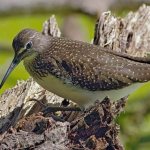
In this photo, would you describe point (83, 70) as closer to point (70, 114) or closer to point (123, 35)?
point (70, 114)

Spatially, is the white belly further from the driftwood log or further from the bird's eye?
the bird's eye

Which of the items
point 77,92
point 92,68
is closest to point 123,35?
point 92,68

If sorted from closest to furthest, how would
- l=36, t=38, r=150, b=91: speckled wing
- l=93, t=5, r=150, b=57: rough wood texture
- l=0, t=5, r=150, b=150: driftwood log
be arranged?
l=0, t=5, r=150, b=150: driftwood log < l=36, t=38, r=150, b=91: speckled wing < l=93, t=5, r=150, b=57: rough wood texture

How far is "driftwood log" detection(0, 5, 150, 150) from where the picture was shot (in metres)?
7.36

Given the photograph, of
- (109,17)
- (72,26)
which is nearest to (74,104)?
(109,17)

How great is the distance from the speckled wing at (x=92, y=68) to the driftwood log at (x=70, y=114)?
0.22 m

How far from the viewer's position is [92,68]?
8.59 m

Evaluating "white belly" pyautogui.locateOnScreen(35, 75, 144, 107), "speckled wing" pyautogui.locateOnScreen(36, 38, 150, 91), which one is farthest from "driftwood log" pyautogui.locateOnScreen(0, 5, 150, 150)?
"speckled wing" pyautogui.locateOnScreen(36, 38, 150, 91)

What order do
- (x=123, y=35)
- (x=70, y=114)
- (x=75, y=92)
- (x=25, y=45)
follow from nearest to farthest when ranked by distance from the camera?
1. (x=70, y=114)
2. (x=75, y=92)
3. (x=25, y=45)
4. (x=123, y=35)

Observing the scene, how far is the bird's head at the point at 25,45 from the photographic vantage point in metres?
8.75

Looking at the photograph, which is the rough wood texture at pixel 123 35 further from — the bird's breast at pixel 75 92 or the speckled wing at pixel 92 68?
the bird's breast at pixel 75 92

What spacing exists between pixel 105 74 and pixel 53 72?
0.45 m

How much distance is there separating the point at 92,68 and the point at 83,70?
0.26 feet

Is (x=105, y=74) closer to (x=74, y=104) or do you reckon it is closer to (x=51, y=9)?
(x=74, y=104)
